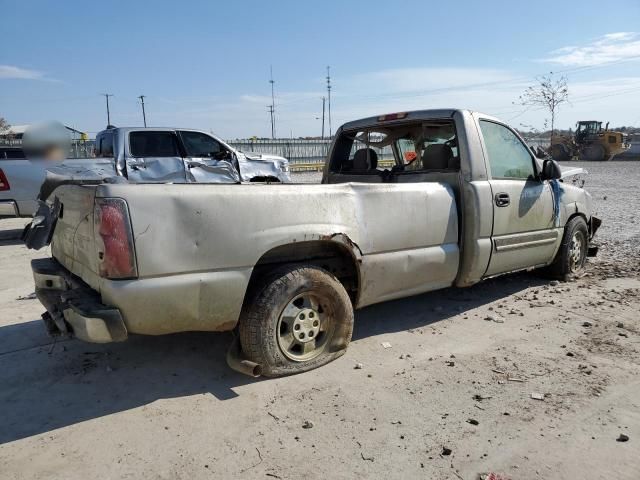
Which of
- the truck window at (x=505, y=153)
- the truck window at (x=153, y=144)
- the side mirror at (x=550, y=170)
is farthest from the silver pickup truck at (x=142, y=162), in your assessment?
the side mirror at (x=550, y=170)

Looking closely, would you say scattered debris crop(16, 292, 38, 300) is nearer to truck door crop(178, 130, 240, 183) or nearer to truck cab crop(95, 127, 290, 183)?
truck cab crop(95, 127, 290, 183)

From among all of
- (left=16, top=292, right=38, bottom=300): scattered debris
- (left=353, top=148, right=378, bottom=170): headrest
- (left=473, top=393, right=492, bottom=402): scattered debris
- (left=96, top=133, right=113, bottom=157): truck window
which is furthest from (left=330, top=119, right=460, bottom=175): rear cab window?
(left=96, top=133, right=113, bottom=157): truck window

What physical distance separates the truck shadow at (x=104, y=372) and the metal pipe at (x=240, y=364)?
173 mm

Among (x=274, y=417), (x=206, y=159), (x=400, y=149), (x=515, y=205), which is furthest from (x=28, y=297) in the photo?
(x=515, y=205)

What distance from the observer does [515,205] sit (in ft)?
16.3

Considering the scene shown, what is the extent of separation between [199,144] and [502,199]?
686 cm

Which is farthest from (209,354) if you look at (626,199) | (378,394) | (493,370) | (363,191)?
(626,199)

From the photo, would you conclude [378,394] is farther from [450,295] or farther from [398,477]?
[450,295]

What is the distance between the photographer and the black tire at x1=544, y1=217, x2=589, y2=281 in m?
5.82

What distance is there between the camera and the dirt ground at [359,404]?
257 centimetres

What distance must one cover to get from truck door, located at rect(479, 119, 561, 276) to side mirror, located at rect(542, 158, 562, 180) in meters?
0.08

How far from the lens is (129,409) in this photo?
10.3ft

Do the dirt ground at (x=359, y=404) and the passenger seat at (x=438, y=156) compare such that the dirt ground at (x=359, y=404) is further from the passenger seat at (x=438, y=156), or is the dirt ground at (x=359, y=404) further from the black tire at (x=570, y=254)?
the passenger seat at (x=438, y=156)

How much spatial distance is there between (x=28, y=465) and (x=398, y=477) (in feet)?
6.30
